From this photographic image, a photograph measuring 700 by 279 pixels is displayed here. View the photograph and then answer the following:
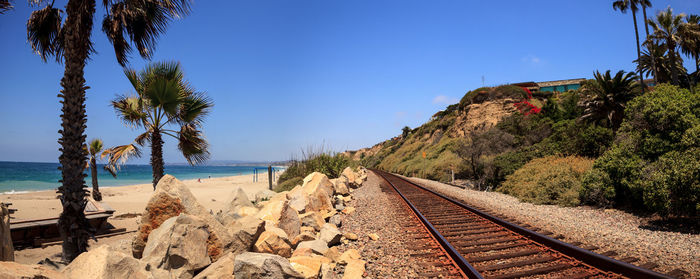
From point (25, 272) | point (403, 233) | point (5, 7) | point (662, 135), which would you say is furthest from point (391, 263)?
point (662, 135)

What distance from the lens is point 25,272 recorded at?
7.91 ft

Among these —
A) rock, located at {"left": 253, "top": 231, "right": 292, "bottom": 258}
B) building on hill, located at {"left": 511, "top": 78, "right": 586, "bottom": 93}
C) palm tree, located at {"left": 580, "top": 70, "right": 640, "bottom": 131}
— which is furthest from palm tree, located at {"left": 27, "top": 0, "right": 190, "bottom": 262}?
building on hill, located at {"left": 511, "top": 78, "right": 586, "bottom": 93}

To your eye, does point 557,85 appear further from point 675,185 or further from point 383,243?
point 383,243

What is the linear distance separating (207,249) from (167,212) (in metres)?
0.91

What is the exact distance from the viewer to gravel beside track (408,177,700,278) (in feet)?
16.2

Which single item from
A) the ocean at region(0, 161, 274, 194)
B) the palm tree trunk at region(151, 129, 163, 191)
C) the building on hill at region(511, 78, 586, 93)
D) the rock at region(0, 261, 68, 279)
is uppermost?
the building on hill at region(511, 78, 586, 93)

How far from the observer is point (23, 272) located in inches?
94.3

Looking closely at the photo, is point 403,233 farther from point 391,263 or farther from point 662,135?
point 662,135

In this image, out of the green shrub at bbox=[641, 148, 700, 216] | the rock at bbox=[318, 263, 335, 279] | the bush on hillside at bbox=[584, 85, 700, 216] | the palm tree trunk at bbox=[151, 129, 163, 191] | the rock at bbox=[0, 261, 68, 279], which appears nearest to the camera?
the rock at bbox=[0, 261, 68, 279]

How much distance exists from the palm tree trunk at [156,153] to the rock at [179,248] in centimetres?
531

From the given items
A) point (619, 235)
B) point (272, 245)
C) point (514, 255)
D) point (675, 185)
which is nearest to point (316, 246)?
point (272, 245)

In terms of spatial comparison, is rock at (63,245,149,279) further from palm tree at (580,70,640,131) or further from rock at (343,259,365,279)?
palm tree at (580,70,640,131)

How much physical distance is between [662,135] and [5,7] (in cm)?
1491

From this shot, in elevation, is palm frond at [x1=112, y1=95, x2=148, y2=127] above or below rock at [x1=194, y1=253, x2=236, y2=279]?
above
